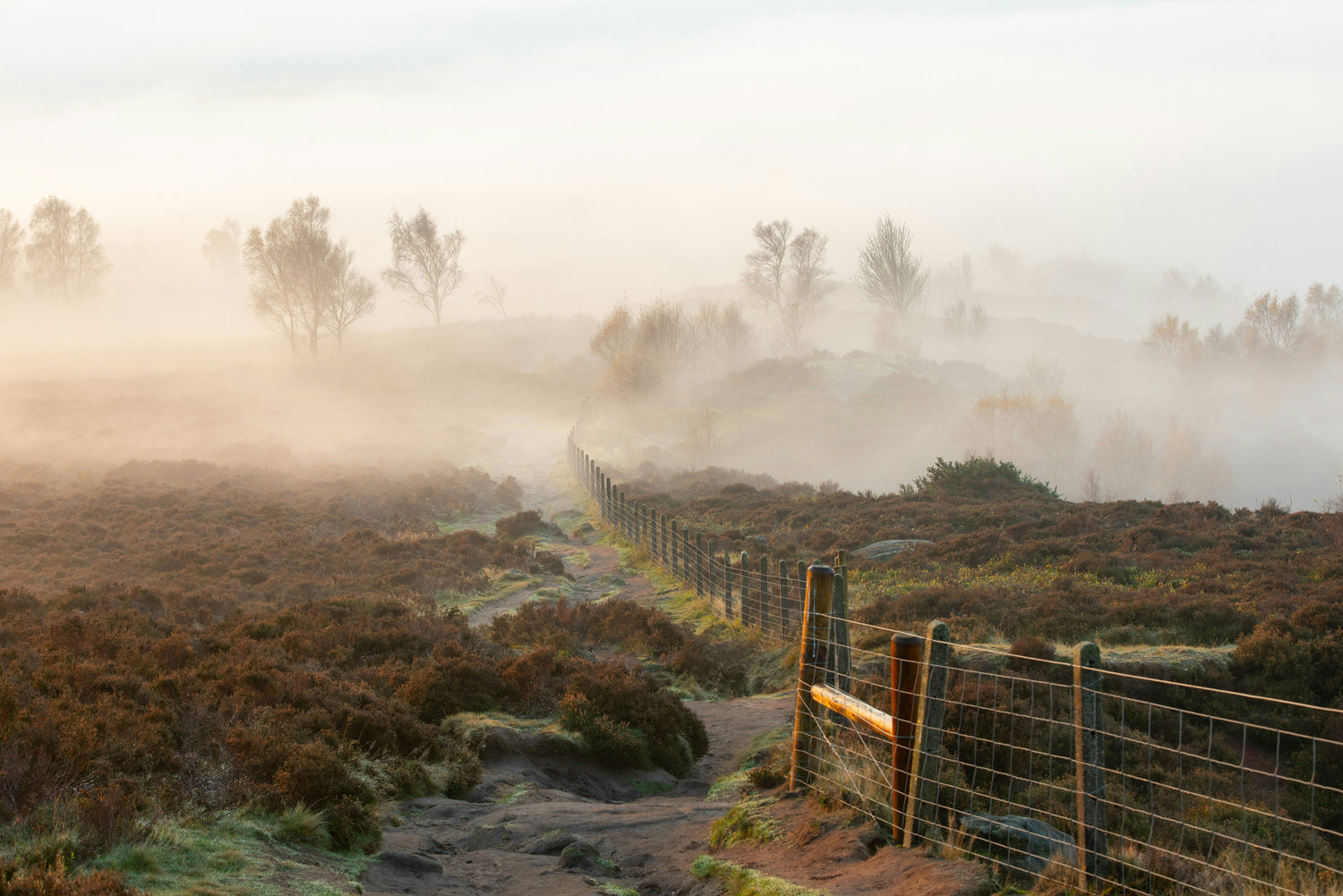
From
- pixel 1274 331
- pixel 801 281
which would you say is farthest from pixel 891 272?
pixel 1274 331

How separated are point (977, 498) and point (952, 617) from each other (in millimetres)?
14805

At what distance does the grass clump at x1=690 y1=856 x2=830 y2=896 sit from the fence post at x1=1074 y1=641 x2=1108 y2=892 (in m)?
1.34

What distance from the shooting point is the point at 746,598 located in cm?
1382

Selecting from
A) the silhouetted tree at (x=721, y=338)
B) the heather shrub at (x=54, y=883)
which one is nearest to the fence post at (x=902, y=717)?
the heather shrub at (x=54, y=883)

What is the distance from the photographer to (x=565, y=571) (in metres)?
21.1

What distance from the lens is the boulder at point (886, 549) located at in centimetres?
1783

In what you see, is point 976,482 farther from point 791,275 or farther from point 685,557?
point 791,275

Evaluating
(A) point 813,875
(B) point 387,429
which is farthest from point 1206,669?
(B) point 387,429

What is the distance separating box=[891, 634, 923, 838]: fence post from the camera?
499 centimetres

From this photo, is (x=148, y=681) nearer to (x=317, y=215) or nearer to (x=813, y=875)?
(x=813, y=875)

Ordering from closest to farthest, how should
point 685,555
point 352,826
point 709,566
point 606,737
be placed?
point 352,826 < point 606,737 < point 709,566 < point 685,555

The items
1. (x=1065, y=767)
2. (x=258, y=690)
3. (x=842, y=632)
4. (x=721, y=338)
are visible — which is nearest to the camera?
(x=1065, y=767)

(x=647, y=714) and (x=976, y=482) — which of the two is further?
(x=976, y=482)

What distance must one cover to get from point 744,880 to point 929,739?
1426mm
